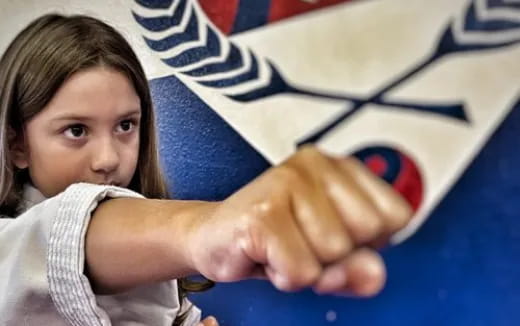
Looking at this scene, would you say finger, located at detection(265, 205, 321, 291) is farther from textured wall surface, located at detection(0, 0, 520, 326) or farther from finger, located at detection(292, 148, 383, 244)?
textured wall surface, located at detection(0, 0, 520, 326)

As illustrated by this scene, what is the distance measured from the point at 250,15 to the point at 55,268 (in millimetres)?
192

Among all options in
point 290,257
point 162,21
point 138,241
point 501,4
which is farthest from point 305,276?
Result: point 162,21

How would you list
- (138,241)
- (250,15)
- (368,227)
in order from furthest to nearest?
(250,15), (138,241), (368,227)

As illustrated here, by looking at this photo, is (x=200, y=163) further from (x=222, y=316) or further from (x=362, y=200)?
(x=362, y=200)

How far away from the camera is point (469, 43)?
0.38 meters

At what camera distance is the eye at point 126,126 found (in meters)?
0.50

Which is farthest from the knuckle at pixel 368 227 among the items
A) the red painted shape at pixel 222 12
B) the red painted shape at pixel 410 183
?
the red painted shape at pixel 222 12

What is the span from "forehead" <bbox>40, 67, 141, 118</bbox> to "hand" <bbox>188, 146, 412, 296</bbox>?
247 mm

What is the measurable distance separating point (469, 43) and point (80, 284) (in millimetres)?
232

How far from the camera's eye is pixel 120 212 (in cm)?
34

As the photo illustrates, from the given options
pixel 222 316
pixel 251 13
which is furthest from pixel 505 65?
pixel 222 316

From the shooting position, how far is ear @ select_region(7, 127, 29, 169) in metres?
0.53

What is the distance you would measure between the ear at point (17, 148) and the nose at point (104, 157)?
8cm

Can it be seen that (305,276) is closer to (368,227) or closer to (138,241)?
(368,227)
